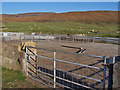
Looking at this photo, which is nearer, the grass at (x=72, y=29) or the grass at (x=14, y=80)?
the grass at (x=14, y=80)

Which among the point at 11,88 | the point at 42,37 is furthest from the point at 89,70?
the point at 42,37

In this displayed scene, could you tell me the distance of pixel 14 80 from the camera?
254 inches

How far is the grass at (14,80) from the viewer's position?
19.6ft

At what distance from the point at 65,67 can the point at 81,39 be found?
1347 centimetres

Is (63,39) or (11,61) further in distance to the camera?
(63,39)

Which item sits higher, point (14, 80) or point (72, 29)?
point (72, 29)

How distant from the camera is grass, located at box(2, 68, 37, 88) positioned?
5.96 metres

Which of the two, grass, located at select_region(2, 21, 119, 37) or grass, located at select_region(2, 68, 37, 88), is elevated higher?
grass, located at select_region(2, 21, 119, 37)

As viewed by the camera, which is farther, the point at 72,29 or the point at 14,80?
the point at 72,29

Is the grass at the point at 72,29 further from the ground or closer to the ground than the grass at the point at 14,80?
further from the ground

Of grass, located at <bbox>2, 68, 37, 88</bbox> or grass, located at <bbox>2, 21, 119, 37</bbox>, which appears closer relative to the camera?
grass, located at <bbox>2, 68, 37, 88</bbox>

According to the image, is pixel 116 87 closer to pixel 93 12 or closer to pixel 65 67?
pixel 65 67

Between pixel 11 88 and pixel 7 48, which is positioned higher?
pixel 7 48

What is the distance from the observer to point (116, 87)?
3.48 m
